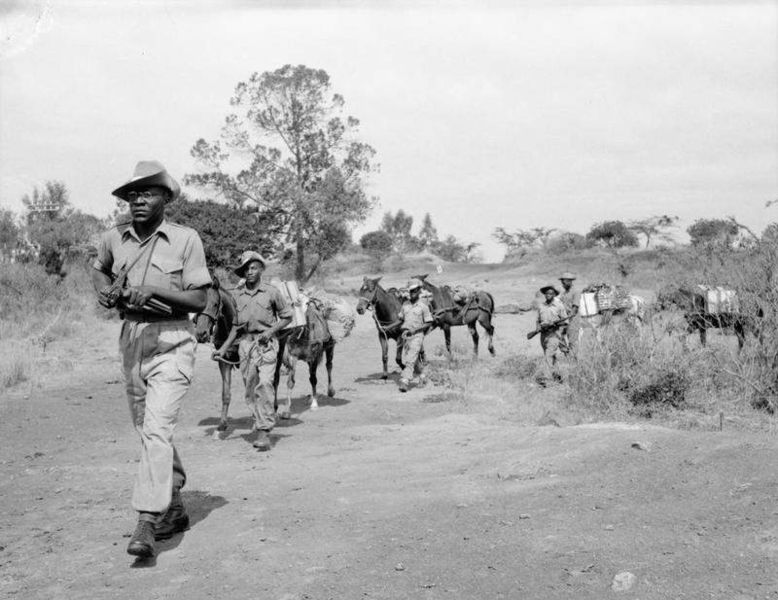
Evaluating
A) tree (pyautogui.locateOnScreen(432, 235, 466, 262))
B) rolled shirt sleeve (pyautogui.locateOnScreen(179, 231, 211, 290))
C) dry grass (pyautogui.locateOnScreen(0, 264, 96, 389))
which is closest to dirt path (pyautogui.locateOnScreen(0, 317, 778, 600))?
rolled shirt sleeve (pyautogui.locateOnScreen(179, 231, 211, 290))

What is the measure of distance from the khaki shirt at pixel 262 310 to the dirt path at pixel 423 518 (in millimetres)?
1406

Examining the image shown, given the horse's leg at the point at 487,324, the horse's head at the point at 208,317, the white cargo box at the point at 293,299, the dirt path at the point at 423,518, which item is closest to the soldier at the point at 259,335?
the horse's head at the point at 208,317

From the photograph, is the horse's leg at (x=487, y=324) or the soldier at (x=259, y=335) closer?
the soldier at (x=259, y=335)

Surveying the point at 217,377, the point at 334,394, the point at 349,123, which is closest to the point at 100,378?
the point at 217,377

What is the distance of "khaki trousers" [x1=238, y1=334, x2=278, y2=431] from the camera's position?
29.2 feet

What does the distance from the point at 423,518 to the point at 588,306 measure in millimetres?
11443

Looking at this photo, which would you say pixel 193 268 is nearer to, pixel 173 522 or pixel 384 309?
pixel 173 522

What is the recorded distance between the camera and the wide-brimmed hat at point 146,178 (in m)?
5.17

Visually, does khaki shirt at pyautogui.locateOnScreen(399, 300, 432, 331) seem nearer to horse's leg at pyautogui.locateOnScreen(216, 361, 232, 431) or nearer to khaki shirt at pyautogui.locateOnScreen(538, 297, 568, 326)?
khaki shirt at pyautogui.locateOnScreen(538, 297, 568, 326)

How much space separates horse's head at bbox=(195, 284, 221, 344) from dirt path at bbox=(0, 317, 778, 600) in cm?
132

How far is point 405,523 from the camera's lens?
5.58 metres

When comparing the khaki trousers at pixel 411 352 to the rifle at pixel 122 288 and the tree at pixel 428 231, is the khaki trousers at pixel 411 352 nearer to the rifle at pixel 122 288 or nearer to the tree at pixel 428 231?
the rifle at pixel 122 288

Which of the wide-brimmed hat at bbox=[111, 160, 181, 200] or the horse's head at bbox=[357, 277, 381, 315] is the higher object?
the wide-brimmed hat at bbox=[111, 160, 181, 200]

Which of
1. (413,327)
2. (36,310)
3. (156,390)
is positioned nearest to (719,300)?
(413,327)
